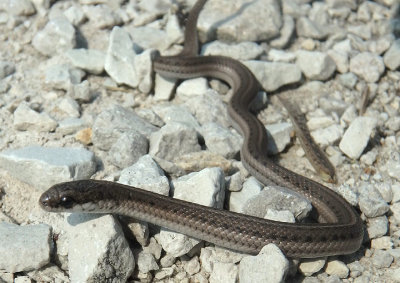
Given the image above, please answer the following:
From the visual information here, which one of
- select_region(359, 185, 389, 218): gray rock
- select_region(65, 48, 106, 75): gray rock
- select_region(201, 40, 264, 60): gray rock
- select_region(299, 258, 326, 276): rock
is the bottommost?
select_region(299, 258, 326, 276): rock

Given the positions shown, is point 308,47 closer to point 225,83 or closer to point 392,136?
point 225,83

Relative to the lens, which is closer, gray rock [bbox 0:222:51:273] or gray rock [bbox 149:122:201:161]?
gray rock [bbox 0:222:51:273]

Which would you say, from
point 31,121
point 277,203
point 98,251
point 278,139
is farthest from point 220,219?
point 31,121

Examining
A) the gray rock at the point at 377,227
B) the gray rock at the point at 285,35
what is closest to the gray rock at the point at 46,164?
the gray rock at the point at 377,227

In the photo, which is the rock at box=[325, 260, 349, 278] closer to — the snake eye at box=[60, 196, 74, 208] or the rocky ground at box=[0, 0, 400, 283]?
the rocky ground at box=[0, 0, 400, 283]

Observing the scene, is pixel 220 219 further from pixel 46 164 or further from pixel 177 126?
pixel 46 164

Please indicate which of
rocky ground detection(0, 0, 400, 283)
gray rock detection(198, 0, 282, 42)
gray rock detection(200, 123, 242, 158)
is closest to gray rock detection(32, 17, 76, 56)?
rocky ground detection(0, 0, 400, 283)

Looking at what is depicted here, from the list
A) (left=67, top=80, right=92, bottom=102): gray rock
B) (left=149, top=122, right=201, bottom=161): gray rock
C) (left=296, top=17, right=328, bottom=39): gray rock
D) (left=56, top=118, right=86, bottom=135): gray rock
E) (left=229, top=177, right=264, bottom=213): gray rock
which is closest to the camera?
(left=229, top=177, right=264, bottom=213): gray rock
